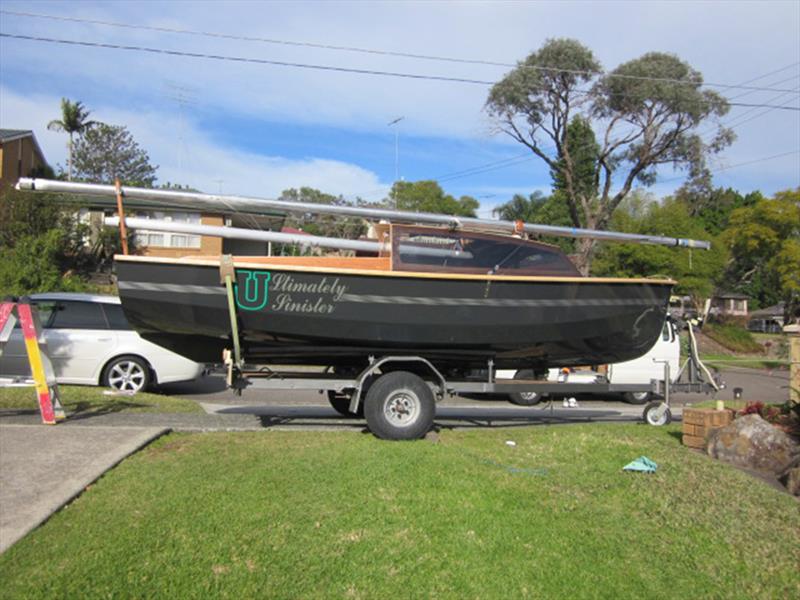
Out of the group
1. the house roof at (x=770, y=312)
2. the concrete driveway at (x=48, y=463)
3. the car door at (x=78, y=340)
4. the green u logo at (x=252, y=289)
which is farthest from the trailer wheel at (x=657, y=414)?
the house roof at (x=770, y=312)

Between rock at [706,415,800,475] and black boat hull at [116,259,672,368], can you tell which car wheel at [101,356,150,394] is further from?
rock at [706,415,800,475]

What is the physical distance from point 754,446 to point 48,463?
248 inches

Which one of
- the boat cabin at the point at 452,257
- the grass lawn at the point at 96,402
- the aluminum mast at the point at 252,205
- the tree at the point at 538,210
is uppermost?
the tree at the point at 538,210

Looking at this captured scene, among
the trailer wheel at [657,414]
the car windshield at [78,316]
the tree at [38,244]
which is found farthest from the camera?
the tree at [38,244]

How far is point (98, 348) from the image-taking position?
1157cm

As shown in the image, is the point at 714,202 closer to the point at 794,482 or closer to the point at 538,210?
the point at 538,210

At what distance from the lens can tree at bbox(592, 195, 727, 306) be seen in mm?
32750

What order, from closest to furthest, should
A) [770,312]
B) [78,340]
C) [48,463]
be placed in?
[48,463], [78,340], [770,312]

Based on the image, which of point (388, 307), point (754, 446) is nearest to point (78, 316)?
point (388, 307)

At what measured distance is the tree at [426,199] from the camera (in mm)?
65438

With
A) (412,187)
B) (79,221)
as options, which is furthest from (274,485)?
(412,187)

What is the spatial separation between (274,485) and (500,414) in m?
5.78

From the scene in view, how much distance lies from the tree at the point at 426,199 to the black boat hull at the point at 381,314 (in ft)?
185

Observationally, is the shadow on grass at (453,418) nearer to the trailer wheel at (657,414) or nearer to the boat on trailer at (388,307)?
the trailer wheel at (657,414)
